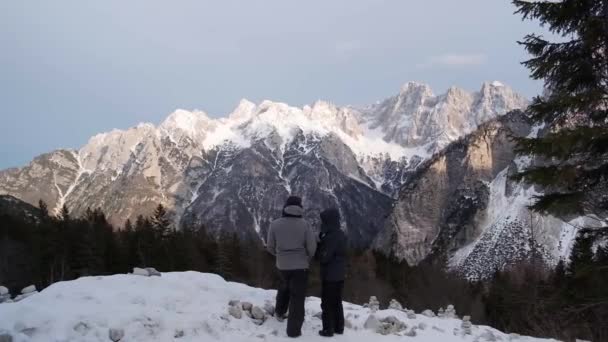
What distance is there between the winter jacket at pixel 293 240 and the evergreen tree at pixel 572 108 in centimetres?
522

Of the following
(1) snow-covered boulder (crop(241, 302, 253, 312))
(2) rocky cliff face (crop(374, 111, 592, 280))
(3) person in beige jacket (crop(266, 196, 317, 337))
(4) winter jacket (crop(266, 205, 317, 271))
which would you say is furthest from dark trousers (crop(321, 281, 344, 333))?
(2) rocky cliff face (crop(374, 111, 592, 280))

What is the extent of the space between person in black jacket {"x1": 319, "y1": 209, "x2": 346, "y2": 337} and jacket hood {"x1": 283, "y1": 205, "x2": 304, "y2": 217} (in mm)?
684

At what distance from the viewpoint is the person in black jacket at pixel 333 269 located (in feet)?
37.1

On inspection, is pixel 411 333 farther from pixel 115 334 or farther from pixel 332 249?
pixel 115 334

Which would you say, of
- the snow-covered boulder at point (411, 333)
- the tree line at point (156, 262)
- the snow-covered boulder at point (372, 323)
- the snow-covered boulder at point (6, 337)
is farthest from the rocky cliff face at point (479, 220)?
the snow-covered boulder at point (6, 337)

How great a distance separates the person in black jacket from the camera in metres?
11.3

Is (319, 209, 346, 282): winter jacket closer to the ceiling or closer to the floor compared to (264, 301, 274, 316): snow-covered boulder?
closer to the ceiling

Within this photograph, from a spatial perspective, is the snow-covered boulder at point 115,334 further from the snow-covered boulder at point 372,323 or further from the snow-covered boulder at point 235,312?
the snow-covered boulder at point 372,323

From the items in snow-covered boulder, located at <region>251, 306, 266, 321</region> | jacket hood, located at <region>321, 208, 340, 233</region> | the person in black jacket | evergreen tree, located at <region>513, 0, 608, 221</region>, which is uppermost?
evergreen tree, located at <region>513, 0, 608, 221</region>

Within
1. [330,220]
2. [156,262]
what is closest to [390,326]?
[330,220]

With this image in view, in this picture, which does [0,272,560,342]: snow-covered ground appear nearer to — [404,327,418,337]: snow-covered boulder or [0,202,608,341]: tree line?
[404,327,418,337]: snow-covered boulder

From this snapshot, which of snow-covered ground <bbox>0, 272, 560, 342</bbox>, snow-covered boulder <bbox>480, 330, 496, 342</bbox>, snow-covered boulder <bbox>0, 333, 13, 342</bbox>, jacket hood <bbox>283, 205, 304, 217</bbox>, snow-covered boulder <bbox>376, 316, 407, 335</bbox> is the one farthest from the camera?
snow-covered boulder <bbox>480, 330, 496, 342</bbox>

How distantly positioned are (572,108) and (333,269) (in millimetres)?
6486

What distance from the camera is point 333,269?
1140cm
